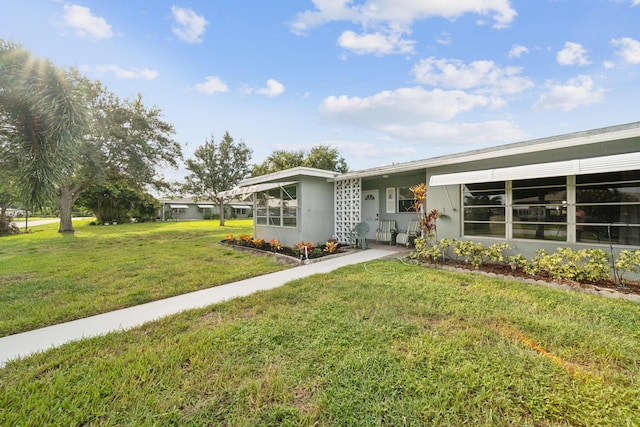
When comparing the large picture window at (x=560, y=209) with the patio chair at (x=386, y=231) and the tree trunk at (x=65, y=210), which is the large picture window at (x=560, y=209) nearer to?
the patio chair at (x=386, y=231)

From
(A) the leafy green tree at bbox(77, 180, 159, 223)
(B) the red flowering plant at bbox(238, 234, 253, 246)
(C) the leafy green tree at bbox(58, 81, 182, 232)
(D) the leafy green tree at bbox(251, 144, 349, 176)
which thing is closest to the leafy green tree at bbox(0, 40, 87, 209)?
(B) the red flowering plant at bbox(238, 234, 253, 246)

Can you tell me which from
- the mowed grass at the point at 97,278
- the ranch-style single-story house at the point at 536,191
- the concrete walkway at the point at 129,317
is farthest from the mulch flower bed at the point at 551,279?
the mowed grass at the point at 97,278

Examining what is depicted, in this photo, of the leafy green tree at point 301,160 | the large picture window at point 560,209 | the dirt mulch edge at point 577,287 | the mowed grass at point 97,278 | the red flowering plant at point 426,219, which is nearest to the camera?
the mowed grass at point 97,278

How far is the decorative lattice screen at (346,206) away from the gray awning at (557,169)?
3.63 metres

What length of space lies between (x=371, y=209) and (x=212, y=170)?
20537mm

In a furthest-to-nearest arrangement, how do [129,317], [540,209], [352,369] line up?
1. [540,209]
2. [129,317]
3. [352,369]

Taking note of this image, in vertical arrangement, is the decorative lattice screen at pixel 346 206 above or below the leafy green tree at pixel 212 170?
below

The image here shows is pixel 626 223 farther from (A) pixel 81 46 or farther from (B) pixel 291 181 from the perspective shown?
(A) pixel 81 46

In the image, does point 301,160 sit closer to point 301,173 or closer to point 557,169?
point 301,173

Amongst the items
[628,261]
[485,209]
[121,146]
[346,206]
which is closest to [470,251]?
[485,209]

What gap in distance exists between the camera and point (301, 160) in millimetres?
30219

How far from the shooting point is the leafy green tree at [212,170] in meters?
26.7

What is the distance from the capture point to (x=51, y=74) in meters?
3.78

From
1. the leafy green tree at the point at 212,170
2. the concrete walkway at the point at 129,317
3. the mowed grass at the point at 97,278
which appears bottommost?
the concrete walkway at the point at 129,317
